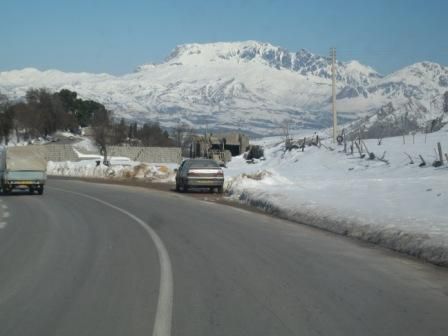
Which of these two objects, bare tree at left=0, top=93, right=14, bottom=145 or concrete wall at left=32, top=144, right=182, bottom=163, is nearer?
concrete wall at left=32, top=144, right=182, bottom=163

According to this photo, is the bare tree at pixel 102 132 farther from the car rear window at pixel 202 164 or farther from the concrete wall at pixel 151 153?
the car rear window at pixel 202 164

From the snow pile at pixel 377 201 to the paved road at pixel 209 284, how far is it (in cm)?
67

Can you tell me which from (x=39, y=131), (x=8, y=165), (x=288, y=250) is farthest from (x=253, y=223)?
(x=39, y=131)

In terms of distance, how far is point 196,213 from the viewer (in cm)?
2314

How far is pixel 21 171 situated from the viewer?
1374 inches

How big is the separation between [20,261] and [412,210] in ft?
36.6

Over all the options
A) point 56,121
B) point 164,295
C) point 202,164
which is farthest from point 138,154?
point 164,295

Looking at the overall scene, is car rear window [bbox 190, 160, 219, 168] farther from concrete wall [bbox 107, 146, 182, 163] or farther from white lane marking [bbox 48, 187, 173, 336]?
concrete wall [bbox 107, 146, 182, 163]

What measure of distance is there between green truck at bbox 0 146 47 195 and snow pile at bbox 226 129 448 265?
9531 mm

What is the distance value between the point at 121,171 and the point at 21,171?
2290cm

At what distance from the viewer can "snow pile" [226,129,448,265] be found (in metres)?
14.7

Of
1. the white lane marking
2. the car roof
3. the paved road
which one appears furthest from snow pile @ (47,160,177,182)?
the white lane marking

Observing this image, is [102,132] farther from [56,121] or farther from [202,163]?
[202,163]

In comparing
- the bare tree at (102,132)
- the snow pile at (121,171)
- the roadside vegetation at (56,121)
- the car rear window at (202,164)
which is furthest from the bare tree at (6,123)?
the car rear window at (202,164)
